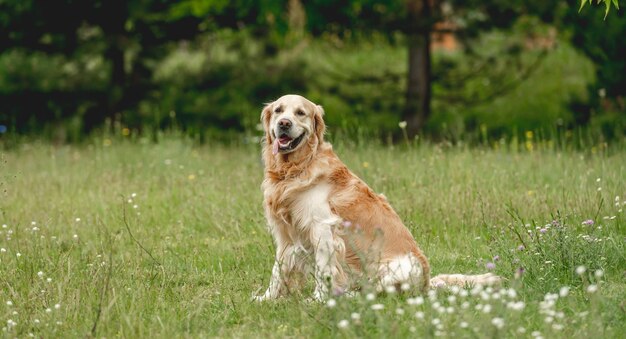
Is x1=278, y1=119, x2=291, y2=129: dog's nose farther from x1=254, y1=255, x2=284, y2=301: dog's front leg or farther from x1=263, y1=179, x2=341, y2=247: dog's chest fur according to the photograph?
x1=254, y1=255, x2=284, y2=301: dog's front leg

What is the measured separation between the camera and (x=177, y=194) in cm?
806

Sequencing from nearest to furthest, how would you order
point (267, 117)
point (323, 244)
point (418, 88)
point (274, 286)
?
1. point (323, 244)
2. point (274, 286)
3. point (267, 117)
4. point (418, 88)

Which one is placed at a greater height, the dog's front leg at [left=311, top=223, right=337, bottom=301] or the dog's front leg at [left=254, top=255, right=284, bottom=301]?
the dog's front leg at [left=311, top=223, right=337, bottom=301]

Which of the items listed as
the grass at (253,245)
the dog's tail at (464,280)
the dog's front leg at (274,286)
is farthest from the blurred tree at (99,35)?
the dog's tail at (464,280)

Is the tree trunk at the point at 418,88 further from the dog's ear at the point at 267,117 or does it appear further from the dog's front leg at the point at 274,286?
the dog's front leg at the point at 274,286

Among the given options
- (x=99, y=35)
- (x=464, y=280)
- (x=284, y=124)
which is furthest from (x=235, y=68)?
(x=464, y=280)

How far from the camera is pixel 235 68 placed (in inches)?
554

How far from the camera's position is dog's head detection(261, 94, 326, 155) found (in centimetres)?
539

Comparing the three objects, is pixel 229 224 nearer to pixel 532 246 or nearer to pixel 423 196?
pixel 423 196

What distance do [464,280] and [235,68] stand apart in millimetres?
9494

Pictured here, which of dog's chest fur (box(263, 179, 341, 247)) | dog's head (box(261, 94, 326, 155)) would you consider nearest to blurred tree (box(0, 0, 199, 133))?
dog's head (box(261, 94, 326, 155))

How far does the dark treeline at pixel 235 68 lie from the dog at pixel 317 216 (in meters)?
6.94

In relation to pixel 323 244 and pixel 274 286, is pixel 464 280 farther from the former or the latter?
pixel 274 286

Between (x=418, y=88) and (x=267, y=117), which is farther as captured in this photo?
(x=418, y=88)
